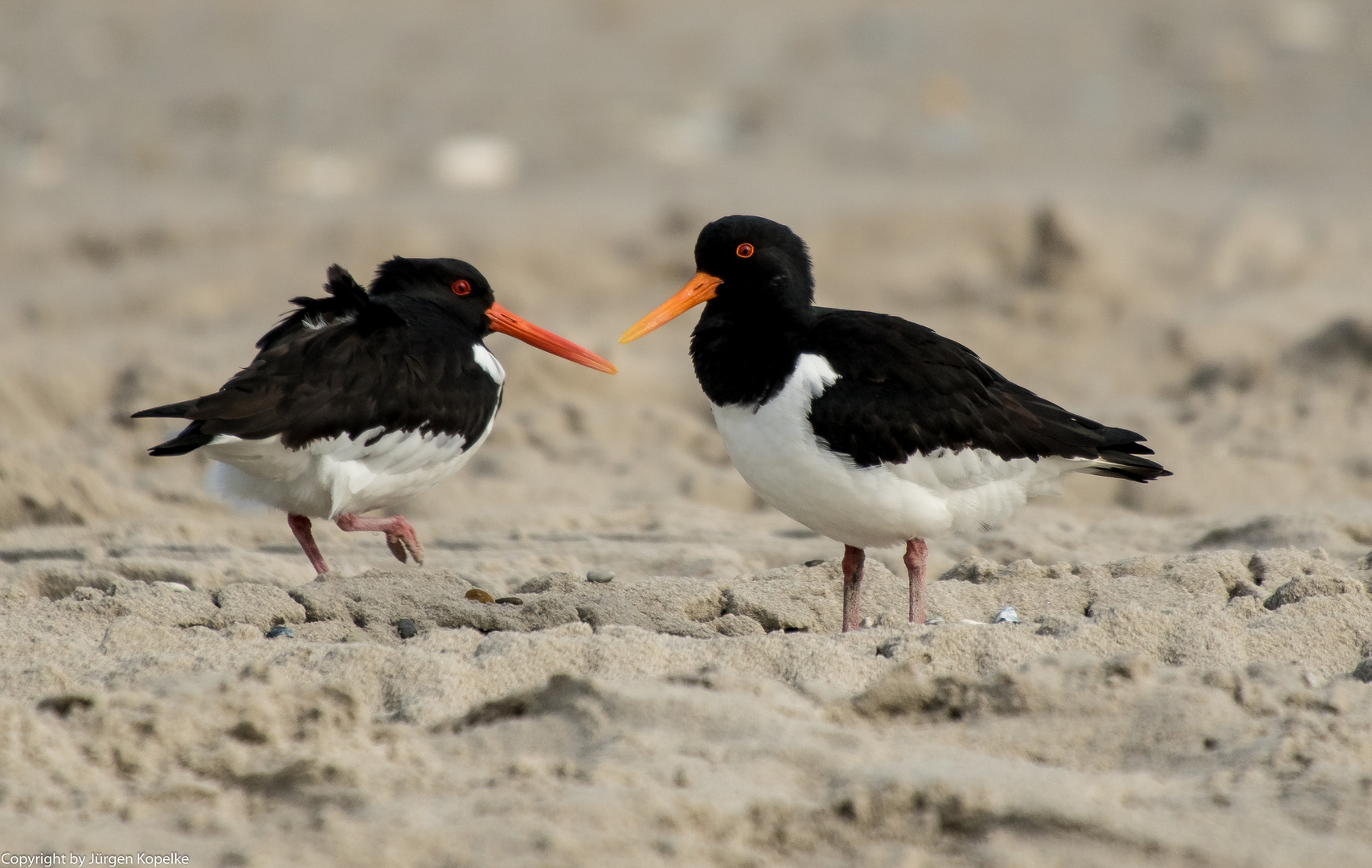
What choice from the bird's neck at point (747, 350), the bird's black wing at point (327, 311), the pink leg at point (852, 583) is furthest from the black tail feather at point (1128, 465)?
the bird's black wing at point (327, 311)

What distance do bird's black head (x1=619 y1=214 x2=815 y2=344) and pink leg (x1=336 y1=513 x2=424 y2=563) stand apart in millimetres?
1238

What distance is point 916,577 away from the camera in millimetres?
4535

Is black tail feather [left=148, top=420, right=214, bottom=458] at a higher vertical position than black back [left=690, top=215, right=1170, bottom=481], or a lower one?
lower

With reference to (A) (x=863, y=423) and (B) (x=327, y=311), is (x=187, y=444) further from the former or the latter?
(A) (x=863, y=423)

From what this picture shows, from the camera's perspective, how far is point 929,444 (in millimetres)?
4496

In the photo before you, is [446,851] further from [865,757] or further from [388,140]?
[388,140]

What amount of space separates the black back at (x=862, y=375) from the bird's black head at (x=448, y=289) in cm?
128

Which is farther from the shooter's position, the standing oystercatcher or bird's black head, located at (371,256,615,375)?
bird's black head, located at (371,256,615,375)

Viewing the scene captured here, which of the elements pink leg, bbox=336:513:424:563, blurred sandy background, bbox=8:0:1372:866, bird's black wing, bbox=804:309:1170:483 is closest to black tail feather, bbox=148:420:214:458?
blurred sandy background, bbox=8:0:1372:866

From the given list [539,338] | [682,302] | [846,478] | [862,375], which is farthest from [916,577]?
[539,338]

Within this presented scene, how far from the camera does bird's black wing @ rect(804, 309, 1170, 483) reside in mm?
4414
